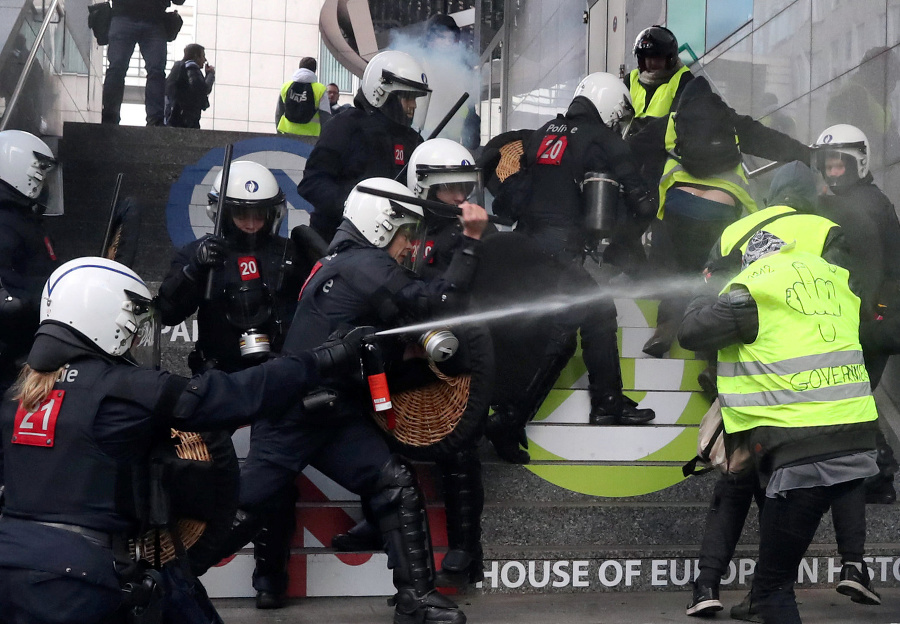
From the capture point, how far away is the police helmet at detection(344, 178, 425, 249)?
4.98 m

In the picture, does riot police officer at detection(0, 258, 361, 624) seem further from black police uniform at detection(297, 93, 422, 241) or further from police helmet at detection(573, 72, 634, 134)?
police helmet at detection(573, 72, 634, 134)

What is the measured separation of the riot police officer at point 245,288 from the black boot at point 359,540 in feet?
0.79

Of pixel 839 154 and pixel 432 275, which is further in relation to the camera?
pixel 839 154

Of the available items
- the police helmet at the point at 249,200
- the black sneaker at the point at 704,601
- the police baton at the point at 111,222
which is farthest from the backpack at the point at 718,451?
the police baton at the point at 111,222

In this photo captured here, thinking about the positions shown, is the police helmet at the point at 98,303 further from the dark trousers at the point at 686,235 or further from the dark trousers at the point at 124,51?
the dark trousers at the point at 124,51

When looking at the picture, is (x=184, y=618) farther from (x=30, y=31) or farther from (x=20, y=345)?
(x=30, y=31)

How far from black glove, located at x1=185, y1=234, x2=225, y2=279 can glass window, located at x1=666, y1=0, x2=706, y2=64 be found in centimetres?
601

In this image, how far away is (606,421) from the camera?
623 centimetres

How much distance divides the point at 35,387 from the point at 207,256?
2049 millimetres

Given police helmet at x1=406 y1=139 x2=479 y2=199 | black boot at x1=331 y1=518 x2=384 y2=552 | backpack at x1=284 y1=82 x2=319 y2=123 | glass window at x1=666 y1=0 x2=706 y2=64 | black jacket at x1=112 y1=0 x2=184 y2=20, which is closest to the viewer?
black boot at x1=331 y1=518 x2=384 y2=552

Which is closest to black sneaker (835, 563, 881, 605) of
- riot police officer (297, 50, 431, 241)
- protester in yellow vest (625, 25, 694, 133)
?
riot police officer (297, 50, 431, 241)

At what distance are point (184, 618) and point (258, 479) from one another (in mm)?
1164

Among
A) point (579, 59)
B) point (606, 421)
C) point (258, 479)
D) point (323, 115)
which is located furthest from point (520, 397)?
point (579, 59)

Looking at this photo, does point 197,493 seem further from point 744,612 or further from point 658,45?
point 658,45
